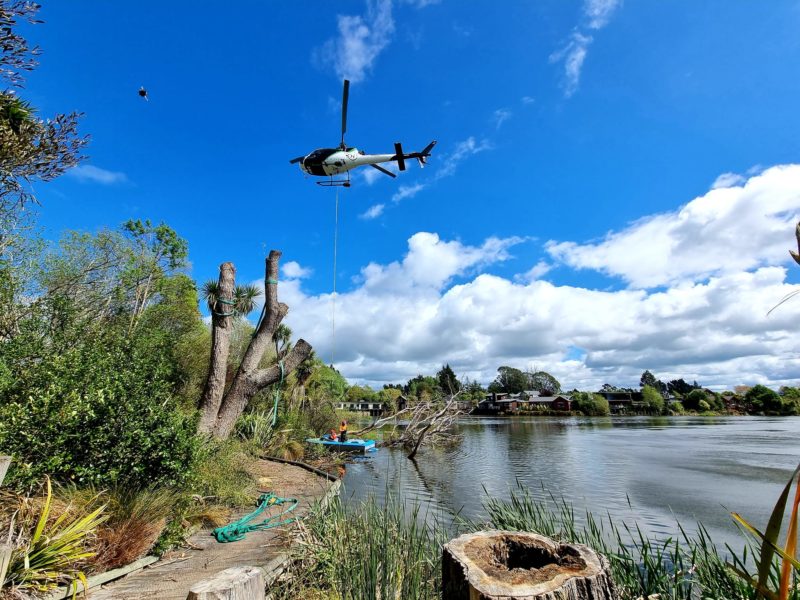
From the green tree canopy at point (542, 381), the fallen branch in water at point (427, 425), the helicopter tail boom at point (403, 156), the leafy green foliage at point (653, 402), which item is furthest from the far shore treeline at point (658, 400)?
the helicopter tail boom at point (403, 156)

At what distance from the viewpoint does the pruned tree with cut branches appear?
10547 mm

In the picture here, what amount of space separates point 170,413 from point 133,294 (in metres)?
20.8

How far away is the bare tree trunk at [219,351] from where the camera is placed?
10.4m

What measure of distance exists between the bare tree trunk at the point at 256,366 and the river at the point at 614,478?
3393mm

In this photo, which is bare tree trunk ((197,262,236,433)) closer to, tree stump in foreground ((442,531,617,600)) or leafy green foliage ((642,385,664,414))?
tree stump in foreground ((442,531,617,600))

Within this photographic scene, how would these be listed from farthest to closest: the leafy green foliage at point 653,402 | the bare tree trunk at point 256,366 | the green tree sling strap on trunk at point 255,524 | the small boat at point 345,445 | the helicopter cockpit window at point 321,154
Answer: the leafy green foliage at point 653,402
the small boat at point 345,445
the helicopter cockpit window at point 321,154
the bare tree trunk at point 256,366
the green tree sling strap on trunk at point 255,524

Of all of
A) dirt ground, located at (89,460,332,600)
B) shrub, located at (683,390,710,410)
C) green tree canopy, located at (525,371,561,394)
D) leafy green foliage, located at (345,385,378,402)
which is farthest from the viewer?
green tree canopy, located at (525,371,561,394)

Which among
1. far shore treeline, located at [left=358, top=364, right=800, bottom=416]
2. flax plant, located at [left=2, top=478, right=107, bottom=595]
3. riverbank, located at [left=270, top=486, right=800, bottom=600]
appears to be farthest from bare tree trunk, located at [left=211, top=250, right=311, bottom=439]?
far shore treeline, located at [left=358, top=364, right=800, bottom=416]

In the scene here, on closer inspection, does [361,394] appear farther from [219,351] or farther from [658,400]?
[219,351]

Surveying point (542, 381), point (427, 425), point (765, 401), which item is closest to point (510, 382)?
point (542, 381)

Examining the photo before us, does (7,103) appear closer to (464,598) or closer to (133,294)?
(464,598)

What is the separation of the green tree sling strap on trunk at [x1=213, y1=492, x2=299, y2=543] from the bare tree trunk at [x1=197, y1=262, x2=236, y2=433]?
9.14ft

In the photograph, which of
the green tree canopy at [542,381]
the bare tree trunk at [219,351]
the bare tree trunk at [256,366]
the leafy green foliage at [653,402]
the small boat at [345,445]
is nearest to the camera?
the bare tree trunk at [219,351]

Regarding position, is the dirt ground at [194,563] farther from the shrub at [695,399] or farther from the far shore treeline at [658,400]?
the shrub at [695,399]
